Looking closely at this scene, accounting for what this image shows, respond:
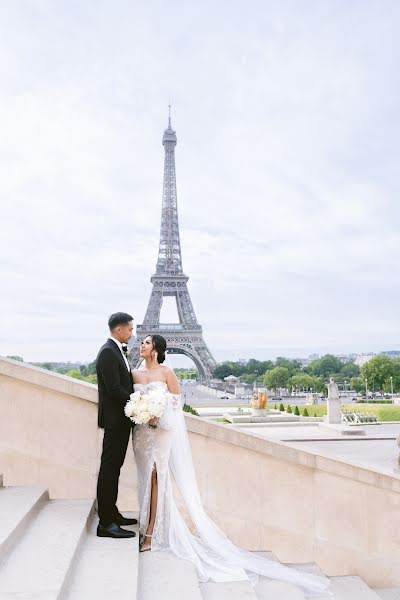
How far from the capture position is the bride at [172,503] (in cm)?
493

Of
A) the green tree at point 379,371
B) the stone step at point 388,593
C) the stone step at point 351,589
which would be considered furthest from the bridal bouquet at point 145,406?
the green tree at point 379,371

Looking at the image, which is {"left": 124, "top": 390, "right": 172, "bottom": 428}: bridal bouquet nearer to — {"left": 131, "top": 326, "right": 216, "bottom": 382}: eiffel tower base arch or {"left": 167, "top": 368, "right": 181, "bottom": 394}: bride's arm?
{"left": 167, "top": 368, "right": 181, "bottom": 394}: bride's arm

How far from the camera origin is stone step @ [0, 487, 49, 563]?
4.07m

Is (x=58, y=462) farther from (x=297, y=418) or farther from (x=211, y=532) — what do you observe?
(x=297, y=418)

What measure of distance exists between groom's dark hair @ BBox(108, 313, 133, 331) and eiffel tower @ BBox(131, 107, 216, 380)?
7153 centimetres

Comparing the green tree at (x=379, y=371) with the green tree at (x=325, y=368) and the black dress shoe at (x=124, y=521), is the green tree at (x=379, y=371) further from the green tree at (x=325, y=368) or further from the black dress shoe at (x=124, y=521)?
the black dress shoe at (x=124, y=521)

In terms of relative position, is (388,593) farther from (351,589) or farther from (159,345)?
(159,345)

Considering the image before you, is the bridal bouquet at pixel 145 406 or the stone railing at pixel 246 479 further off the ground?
the bridal bouquet at pixel 145 406

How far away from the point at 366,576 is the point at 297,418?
86.3ft

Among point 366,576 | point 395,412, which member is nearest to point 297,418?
point 395,412

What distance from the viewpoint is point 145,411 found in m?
4.84

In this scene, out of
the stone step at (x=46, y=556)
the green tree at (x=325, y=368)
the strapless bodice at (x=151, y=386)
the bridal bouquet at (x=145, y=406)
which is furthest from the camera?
the green tree at (x=325, y=368)

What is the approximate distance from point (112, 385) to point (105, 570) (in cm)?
151

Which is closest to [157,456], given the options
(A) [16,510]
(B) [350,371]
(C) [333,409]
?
(A) [16,510]
